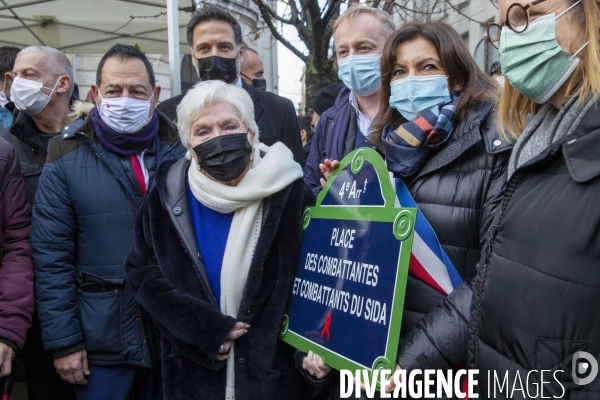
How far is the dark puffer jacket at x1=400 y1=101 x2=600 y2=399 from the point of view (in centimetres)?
136

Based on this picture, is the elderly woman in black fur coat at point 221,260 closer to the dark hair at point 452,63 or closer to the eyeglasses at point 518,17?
the dark hair at point 452,63

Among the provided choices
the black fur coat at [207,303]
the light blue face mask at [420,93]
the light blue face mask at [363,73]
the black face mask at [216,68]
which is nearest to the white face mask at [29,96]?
the black face mask at [216,68]

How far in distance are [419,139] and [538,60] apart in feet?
1.72

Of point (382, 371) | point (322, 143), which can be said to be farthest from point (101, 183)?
point (382, 371)

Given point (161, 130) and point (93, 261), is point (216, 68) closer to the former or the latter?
point (161, 130)

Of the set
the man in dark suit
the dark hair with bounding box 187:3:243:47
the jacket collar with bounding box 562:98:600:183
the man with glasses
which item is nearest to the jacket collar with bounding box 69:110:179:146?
the man with glasses

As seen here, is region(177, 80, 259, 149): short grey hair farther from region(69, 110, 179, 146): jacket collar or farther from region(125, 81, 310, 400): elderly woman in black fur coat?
region(69, 110, 179, 146): jacket collar

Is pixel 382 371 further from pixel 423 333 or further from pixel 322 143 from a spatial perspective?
pixel 322 143

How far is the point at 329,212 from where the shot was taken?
2.27 metres

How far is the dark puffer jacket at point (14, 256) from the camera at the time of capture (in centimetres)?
264

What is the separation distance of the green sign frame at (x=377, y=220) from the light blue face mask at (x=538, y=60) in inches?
21.6

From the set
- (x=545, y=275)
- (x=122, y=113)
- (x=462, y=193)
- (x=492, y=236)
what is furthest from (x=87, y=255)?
(x=545, y=275)

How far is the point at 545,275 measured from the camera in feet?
4.71

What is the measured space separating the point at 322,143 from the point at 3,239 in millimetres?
1875
